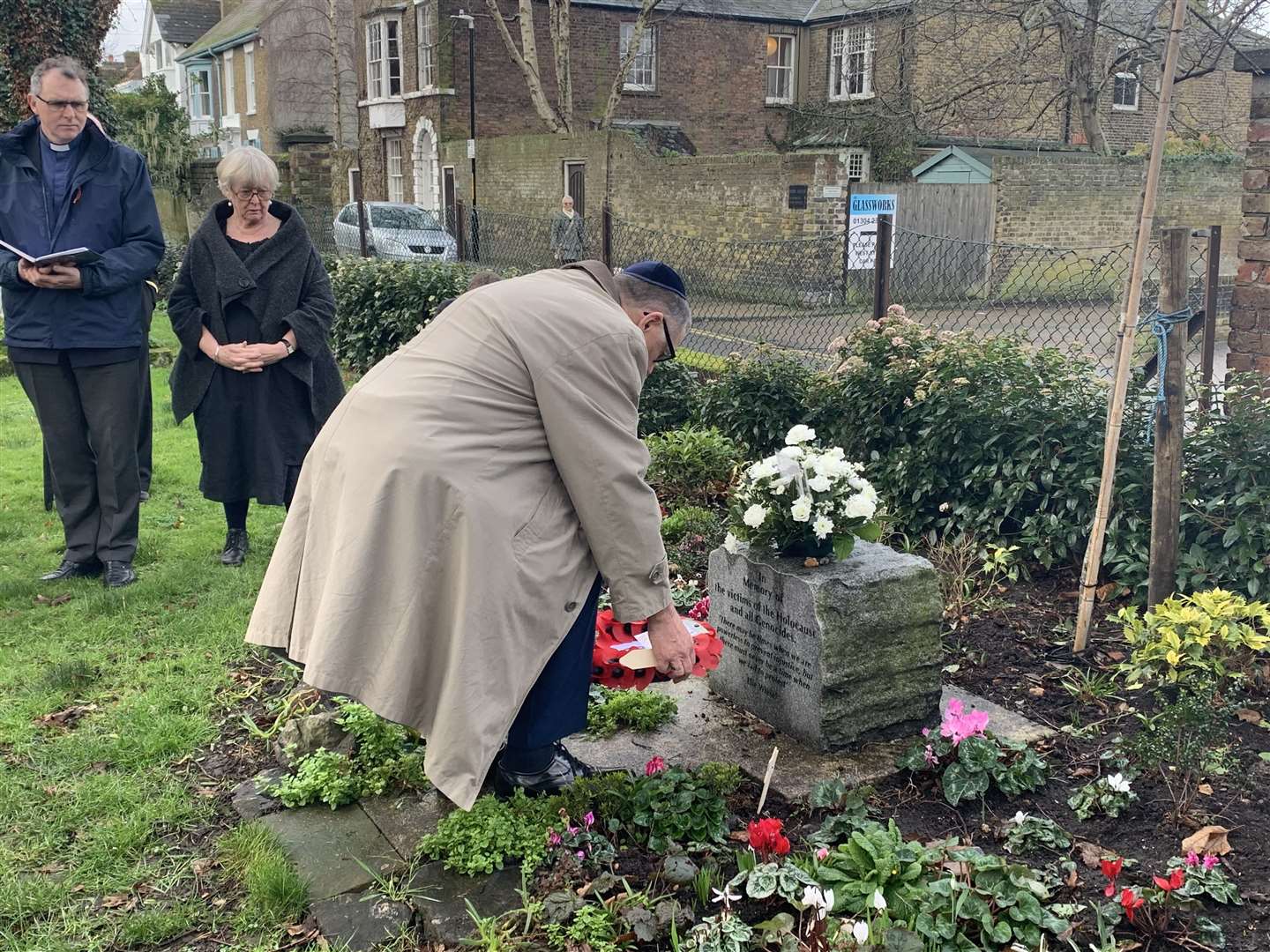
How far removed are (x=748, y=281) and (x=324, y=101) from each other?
27150 mm

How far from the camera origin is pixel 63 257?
16.5ft

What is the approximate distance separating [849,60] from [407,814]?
30.0 metres

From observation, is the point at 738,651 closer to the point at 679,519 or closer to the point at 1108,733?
the point at 1108,733

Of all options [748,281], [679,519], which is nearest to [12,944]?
[679,519]

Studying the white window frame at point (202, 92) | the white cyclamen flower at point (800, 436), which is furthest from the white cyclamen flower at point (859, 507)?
the white window frame at point (202, 92)

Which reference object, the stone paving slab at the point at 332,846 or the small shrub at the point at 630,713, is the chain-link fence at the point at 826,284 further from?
the stone paving slab at the point at 332,846

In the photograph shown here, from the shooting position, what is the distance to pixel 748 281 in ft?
49.2

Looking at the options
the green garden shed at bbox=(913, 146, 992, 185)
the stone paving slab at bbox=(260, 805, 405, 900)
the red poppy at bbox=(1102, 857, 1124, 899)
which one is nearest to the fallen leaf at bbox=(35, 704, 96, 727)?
the stone paving slab at bbox=(260, 805, 405, 900)

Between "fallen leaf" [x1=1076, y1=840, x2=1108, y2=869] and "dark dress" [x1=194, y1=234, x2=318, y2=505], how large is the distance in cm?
380

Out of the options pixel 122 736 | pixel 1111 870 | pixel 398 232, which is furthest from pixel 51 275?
pixel 398 232

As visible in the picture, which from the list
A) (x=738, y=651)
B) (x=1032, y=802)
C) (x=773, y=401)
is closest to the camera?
(x=1032, y=802)

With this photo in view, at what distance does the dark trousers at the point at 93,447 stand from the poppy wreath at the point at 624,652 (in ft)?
9.52

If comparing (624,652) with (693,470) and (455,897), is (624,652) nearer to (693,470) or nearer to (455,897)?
(455,897)

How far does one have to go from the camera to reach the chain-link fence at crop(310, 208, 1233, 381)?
39.7ft
